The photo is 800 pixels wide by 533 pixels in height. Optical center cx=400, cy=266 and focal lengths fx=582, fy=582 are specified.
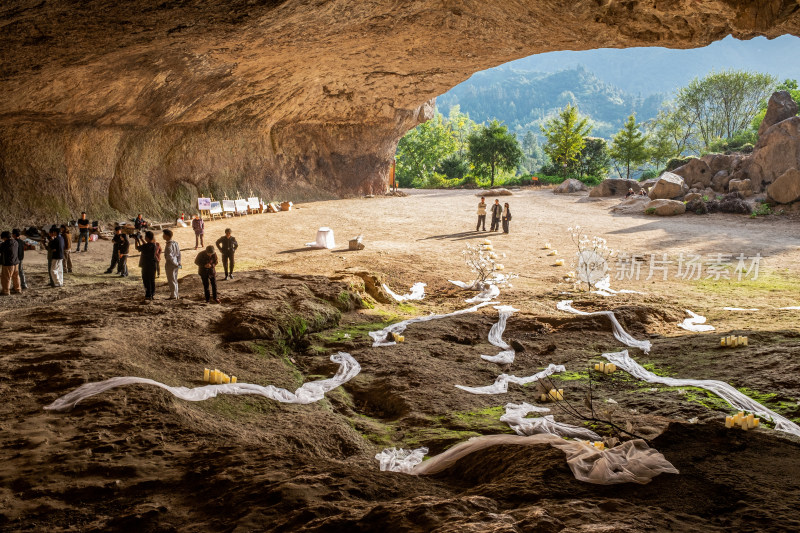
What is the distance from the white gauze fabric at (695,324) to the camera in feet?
39.9

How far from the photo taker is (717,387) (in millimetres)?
8281

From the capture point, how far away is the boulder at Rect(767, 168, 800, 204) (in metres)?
28.9

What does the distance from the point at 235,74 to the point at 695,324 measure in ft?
62.1

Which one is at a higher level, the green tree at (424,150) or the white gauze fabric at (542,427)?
the green tree at (424,150)

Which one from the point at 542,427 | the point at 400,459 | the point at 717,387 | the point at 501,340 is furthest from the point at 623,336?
the point at 400,459

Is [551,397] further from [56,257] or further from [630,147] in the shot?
[630,147]

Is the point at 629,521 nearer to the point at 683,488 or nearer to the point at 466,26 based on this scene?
the point at 683,488

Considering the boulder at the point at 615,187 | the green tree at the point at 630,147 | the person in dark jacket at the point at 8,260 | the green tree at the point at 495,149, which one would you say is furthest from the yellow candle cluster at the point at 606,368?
the green tree at the point at 630,147

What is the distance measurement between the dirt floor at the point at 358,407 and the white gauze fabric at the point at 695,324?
291mm

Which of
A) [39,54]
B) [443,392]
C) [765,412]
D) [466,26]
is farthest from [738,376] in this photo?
[39,54]

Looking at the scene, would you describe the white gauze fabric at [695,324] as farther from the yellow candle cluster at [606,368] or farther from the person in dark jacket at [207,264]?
the person in dark jacket at [207,264]

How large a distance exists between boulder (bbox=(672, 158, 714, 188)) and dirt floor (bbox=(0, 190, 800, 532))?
20.5m

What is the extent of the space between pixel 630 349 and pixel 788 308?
5.16m

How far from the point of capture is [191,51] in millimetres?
18078
